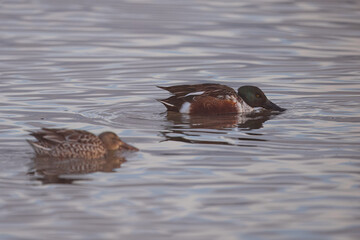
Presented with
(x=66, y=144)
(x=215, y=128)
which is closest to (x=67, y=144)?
(x=66, y=144)

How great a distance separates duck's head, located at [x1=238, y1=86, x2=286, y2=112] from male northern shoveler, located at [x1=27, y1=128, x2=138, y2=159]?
13.0 ft

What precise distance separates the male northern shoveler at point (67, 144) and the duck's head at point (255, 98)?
397 cm

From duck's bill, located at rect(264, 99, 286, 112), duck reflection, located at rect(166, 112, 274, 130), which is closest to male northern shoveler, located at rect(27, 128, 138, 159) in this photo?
duck reflection, located at rect(166, 112, 274, 130)

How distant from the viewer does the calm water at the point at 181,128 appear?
7.70m

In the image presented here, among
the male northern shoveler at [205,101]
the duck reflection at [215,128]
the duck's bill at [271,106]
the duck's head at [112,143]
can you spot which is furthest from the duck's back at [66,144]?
the duck's bill at [271,106]

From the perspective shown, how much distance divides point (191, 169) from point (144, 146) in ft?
4.11

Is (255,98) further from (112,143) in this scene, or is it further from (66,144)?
(66,144)

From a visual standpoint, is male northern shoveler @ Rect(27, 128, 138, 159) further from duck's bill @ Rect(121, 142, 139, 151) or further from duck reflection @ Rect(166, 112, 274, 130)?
duck reflection @ Rect(166, 112, 274, 130)

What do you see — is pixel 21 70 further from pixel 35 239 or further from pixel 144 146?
pixel 35 239

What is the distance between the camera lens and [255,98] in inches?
523

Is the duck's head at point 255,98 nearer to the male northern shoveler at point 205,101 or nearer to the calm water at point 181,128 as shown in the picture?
the male northern shoveler at point 205,101

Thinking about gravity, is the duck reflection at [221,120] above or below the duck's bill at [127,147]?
below

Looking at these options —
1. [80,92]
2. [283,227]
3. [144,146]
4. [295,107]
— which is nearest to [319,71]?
[295,107]

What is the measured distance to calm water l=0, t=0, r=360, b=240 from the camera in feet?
25.3
